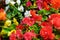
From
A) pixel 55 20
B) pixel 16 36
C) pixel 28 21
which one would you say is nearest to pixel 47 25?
pixel 55 20

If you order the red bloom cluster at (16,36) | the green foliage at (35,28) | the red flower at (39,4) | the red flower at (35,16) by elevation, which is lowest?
the red bloom cluster at (16,36)

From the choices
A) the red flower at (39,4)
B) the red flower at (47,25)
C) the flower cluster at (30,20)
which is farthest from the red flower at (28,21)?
the red flower at (39,4)

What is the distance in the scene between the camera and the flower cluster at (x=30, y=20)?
80.0 inches

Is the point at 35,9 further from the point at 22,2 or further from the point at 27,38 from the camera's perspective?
the point at 27,38

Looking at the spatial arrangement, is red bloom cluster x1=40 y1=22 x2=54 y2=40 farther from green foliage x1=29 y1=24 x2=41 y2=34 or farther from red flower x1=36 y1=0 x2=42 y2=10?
red flower x1=36 y1=0 x2=42 y2=10

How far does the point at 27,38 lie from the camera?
2004 millimetres

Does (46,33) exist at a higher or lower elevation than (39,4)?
lower

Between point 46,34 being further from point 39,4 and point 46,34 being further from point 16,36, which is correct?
point 39,4

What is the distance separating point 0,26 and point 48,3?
59cm

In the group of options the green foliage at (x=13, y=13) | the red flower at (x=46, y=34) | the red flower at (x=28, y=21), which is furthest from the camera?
the green foliage at (x=13, y=13)

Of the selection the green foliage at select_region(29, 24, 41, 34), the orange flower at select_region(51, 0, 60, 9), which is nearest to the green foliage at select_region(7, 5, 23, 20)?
the green foliage at select_region(29, 24, 41, 34)

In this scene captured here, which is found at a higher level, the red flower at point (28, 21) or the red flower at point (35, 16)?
the red flower at point (35, 16)

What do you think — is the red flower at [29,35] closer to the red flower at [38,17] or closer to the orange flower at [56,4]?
the red flower at [38,17]

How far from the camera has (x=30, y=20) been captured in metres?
2.19
